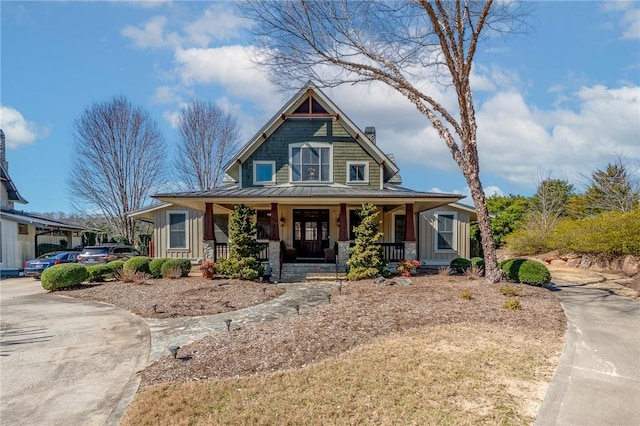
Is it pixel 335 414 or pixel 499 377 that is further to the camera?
pixel 499 377

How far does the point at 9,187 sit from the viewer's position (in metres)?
26.9

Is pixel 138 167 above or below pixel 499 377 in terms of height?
above

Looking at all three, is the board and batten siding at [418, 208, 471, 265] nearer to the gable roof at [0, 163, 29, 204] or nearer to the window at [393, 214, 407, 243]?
the window at [393, 214, 407, 243]

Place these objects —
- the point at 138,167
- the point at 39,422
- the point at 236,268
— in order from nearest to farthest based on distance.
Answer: the point at 39,422 → the point at 236,268 → the point at 138,167

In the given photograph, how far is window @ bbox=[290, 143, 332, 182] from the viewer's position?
17.7m

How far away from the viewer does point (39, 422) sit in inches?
170

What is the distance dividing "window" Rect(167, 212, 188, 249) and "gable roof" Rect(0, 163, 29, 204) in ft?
51.4

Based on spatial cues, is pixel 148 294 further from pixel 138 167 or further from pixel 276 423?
pixel 138 167

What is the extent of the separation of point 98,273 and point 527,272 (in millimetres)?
16224

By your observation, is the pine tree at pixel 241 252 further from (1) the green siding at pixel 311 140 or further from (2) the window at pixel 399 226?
(2) the window at pixel 399 226

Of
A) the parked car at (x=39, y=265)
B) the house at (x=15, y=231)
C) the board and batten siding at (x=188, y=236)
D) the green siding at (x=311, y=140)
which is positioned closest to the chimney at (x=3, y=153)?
the house at (x=15, y=231)

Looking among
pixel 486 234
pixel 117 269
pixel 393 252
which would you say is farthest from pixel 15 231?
pixel 486 234

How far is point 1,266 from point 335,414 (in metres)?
25.2

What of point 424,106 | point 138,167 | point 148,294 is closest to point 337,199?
point 424,106
